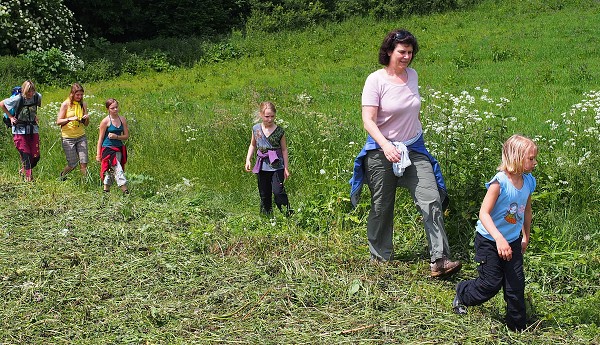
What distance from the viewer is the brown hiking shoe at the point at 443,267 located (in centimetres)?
536

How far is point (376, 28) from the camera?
26047 mm

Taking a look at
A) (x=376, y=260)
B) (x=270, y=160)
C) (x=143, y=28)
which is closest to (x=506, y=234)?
(x=376, y=260)

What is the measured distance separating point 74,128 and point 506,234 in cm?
674

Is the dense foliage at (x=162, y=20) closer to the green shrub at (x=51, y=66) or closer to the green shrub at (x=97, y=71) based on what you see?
the green shrub at (x=97, y=71)

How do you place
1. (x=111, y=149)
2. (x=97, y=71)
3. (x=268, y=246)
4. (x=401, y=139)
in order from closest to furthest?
(x=401, y=139)
(x=268, y=246)
(x=111, y=149)
(x=97, y=71)

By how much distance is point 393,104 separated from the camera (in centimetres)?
547

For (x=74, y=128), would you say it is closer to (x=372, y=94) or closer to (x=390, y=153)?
(x=372, y=94)

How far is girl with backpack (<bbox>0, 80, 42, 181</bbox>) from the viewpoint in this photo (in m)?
9.63

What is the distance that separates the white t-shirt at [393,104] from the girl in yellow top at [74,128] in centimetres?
535

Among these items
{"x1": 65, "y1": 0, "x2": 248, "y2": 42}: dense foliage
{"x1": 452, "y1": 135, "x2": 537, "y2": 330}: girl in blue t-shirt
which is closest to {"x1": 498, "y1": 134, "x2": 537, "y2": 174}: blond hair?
{"x1": 452, "y1": 135, "x2": 537, "y2": 330}: girl in blue t-shirt

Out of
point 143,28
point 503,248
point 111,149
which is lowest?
point 111,149

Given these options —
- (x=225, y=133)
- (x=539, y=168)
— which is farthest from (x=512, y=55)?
(x=539, y=168)

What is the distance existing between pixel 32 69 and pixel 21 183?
14004mm

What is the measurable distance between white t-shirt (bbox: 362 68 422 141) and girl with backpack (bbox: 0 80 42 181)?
6.02m
